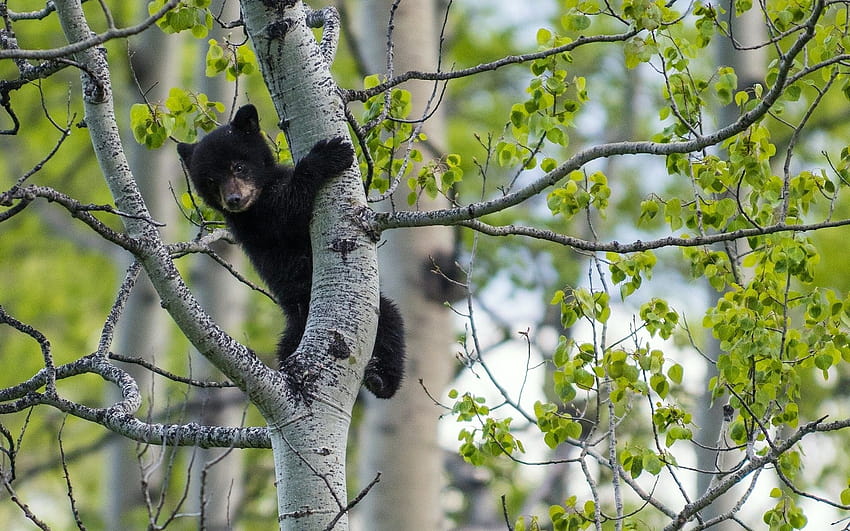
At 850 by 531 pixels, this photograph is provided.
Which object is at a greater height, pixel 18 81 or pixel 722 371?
pixel 18 81

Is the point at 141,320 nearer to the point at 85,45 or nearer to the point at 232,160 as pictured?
the point at 232,160

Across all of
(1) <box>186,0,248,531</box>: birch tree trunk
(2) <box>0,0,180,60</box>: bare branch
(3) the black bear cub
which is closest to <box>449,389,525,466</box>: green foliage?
(3) the black bear cub

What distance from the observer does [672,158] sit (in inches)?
163

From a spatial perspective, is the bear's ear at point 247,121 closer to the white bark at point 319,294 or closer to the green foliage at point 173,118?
the green foliage at point 173,118

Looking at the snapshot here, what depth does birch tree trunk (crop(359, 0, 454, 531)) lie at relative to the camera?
6.28m

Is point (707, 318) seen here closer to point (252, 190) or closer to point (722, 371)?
point (722, 371)

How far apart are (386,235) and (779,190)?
320 centimetres

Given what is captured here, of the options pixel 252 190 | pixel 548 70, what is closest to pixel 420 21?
pixel 252 190

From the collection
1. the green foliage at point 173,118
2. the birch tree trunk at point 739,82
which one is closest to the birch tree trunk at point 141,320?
the green foliage at point 173,118

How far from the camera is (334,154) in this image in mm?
3570

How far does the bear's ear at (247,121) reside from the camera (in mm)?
5383

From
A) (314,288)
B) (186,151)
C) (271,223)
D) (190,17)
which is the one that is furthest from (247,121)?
(314,288)

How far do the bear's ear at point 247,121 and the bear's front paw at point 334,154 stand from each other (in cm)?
187

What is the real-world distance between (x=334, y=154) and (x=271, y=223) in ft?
4.69
